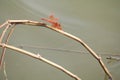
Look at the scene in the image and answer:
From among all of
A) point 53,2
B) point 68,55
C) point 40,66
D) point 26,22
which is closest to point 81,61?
point 68,55

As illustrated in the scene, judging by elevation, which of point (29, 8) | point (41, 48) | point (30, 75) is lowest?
point (30, 75)

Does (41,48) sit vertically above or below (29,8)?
below

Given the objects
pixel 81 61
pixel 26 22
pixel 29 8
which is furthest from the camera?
pixel 81 61

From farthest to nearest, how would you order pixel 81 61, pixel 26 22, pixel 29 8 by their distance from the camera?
pixel 81 61, pixel 29 8, pixel 26 22

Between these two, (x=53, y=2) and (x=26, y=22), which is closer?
(x=26, y=22)

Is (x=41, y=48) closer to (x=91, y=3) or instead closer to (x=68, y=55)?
(x=68, y=55)

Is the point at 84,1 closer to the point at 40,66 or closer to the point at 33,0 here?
the point at 33,0
